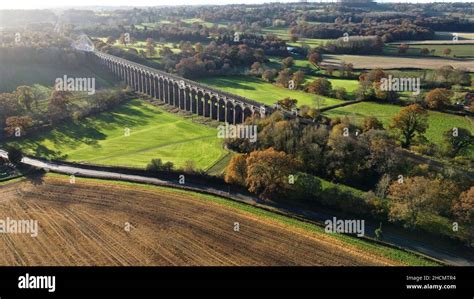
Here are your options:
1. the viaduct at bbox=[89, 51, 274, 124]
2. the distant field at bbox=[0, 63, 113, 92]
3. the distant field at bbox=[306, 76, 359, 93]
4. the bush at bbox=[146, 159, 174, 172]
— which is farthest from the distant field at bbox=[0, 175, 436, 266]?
the distant field at bbox=[0, 63, 113, 92]

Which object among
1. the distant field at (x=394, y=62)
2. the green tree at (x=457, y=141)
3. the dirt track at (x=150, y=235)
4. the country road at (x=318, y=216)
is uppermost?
the distant field at (x=394, y=62)

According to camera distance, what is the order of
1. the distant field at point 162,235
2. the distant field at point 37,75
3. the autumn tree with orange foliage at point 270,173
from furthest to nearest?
the distant field at point 37,75 < the autumn tree with orange foliage at point 270,173 < the distant field at point 162,235

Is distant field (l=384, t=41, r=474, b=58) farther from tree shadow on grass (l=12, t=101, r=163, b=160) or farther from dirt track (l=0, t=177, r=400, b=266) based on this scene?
dirt track (l=0, t=177, r=400, b=266)

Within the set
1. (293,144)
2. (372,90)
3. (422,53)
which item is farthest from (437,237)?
(422,53)

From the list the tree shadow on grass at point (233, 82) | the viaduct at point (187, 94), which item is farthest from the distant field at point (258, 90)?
the viaduct at point (187, 94)

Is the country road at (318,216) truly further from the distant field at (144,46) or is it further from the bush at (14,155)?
the distant field at (144,46)

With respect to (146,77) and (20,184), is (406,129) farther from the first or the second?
(146,77)

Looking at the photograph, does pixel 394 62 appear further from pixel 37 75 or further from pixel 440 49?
pixel 37 75
